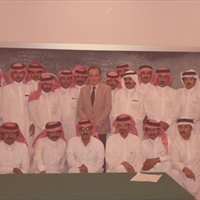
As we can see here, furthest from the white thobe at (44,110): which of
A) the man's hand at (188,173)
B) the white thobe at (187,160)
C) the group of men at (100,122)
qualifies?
the man's hand at (188,173)

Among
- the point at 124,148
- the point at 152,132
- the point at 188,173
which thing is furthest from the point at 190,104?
the point at 124,148

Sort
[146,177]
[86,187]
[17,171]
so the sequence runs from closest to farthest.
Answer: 1. [86,187]
2. [146,177]
3. [17,171]

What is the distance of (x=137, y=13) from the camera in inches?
142

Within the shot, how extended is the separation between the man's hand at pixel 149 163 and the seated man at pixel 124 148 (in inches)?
2.1

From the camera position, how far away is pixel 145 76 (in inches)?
142

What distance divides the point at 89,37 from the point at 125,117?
36.4 inches

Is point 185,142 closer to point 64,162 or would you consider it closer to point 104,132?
point 104,132

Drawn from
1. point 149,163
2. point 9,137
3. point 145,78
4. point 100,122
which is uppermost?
point 145,78

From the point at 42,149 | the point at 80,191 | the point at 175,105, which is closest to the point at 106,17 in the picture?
the point at 175,105

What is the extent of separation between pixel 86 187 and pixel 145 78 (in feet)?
Result: 4.44

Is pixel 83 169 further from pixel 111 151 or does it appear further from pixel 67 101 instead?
pixel 67 101

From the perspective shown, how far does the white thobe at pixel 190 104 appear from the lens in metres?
3.62

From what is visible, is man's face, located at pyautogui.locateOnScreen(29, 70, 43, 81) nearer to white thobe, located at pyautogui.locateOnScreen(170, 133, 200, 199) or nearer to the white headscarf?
the white headscarf

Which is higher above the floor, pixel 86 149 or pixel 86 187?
pixel 86 149
